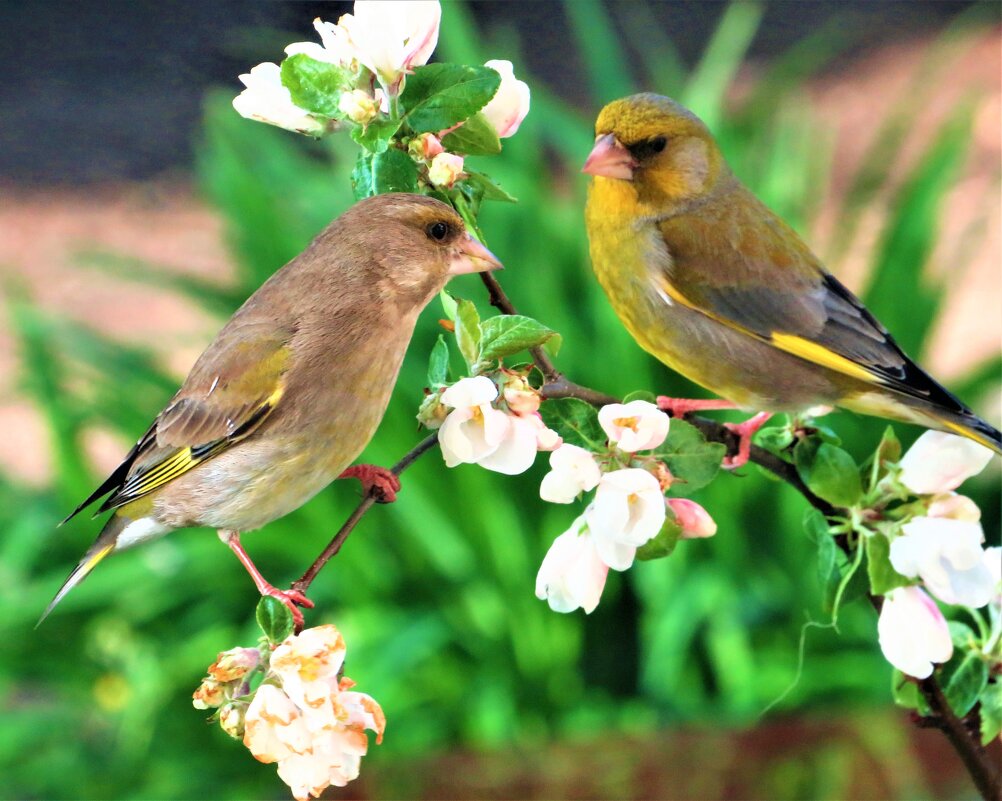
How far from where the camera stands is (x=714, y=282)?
0.89m

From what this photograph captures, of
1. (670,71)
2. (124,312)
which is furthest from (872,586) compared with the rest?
(124,312)

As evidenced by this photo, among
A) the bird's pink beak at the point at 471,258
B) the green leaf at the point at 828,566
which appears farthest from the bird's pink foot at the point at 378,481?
the green leaf at the point at 828,566

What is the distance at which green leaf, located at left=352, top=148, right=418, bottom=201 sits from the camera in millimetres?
529

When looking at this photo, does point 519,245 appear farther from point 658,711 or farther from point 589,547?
point 589,547

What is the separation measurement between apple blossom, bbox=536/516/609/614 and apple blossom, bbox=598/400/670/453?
50mm

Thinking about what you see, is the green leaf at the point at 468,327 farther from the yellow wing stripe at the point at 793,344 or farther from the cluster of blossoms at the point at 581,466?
the yellow wing stripe at the point at 793,344

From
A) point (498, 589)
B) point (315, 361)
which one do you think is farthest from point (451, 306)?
point (498, 589)

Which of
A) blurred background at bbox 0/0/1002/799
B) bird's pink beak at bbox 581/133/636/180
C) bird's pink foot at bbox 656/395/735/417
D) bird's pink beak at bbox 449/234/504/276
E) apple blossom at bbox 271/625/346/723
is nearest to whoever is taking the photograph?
apple blossom at bbox 271/625/346/723

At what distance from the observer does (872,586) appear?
0.56m

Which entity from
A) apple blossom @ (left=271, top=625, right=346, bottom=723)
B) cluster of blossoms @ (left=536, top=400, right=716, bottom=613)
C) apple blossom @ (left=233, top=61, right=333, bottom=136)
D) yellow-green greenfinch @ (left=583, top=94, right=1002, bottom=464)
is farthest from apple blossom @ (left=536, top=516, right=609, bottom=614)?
yellow-green greenfinch @ (left=583, top=94, right=1002, bottom=464)

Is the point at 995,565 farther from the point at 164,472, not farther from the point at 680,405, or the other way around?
the point at 164,472

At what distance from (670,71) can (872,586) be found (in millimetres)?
1921

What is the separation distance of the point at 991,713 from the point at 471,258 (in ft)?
1.11

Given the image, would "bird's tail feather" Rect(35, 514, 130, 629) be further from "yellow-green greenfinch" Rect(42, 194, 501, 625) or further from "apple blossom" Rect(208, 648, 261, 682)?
"apple blossom" Rect(208, 648, 261, 682)
